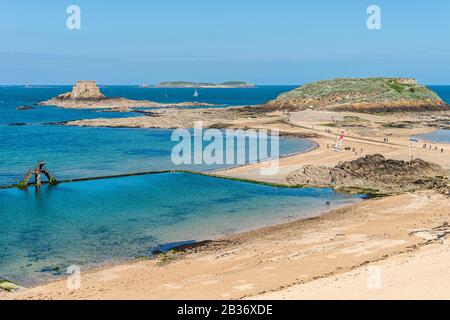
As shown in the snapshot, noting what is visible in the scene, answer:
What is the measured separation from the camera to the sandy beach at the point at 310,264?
16.4m

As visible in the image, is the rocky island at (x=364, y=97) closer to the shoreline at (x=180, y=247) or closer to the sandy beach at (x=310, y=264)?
the sandy beach at (x=310, y=264)

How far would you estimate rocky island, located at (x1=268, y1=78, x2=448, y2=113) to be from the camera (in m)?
105

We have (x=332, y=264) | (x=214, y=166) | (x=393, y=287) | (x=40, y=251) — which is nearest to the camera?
(x=393, y=287)

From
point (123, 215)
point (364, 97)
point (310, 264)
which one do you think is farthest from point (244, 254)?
point (364, 97)

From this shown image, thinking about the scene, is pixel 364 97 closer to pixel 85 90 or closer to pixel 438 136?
pixel 438 136

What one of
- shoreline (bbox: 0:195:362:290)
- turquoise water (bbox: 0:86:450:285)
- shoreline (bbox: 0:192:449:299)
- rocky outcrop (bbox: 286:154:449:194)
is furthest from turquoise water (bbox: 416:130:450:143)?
shoreline (bbox: 0:195:362:290)

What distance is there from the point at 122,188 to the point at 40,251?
46.4ft

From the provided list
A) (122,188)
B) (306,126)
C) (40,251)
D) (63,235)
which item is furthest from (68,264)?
(306,126)

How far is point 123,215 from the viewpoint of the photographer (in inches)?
1153

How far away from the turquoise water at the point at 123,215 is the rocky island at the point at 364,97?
7107cm

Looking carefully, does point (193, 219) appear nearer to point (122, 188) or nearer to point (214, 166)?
point (122, 188)

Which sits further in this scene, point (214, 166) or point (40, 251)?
point (214, 166)

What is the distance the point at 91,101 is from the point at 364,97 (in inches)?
2967
